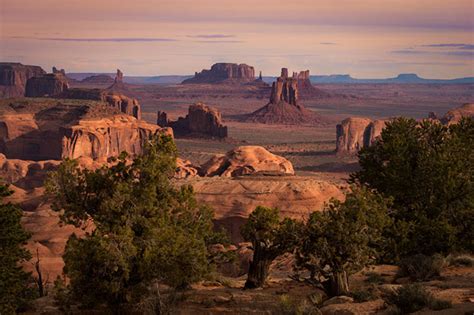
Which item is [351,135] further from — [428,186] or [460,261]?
[460,261]

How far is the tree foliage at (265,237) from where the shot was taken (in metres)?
23.3

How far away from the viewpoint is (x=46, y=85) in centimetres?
19100

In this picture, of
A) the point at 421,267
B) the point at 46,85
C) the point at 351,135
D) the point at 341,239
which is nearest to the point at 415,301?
the point at 341,239

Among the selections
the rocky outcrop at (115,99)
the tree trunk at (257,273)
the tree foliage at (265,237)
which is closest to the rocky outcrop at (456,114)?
the rocky outcrop at (115,99)

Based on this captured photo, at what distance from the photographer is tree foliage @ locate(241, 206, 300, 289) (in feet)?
76.6

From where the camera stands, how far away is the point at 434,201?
29.3m

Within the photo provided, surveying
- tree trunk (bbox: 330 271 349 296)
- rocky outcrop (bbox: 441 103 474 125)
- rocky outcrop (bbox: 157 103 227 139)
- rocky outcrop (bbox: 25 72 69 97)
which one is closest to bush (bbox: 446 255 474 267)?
tree trunk (bbox: 330 271 349 296)

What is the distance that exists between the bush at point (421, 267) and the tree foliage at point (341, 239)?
10.3 feet

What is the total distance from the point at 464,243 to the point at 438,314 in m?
12.4

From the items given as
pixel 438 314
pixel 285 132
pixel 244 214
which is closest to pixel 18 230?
pixel 438 314

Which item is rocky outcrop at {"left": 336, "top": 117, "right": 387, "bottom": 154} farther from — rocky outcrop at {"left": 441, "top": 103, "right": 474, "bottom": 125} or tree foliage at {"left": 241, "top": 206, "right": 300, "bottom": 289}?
tree foliage at {"left": 241, "top": 206, "right": 300, "bottom": 289}

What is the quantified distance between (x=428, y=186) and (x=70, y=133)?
72786 mm

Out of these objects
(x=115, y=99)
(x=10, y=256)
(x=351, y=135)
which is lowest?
(x=351, y=135)

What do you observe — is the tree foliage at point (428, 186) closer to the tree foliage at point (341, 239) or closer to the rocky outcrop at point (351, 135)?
the tree foliage at point (341, 239)
